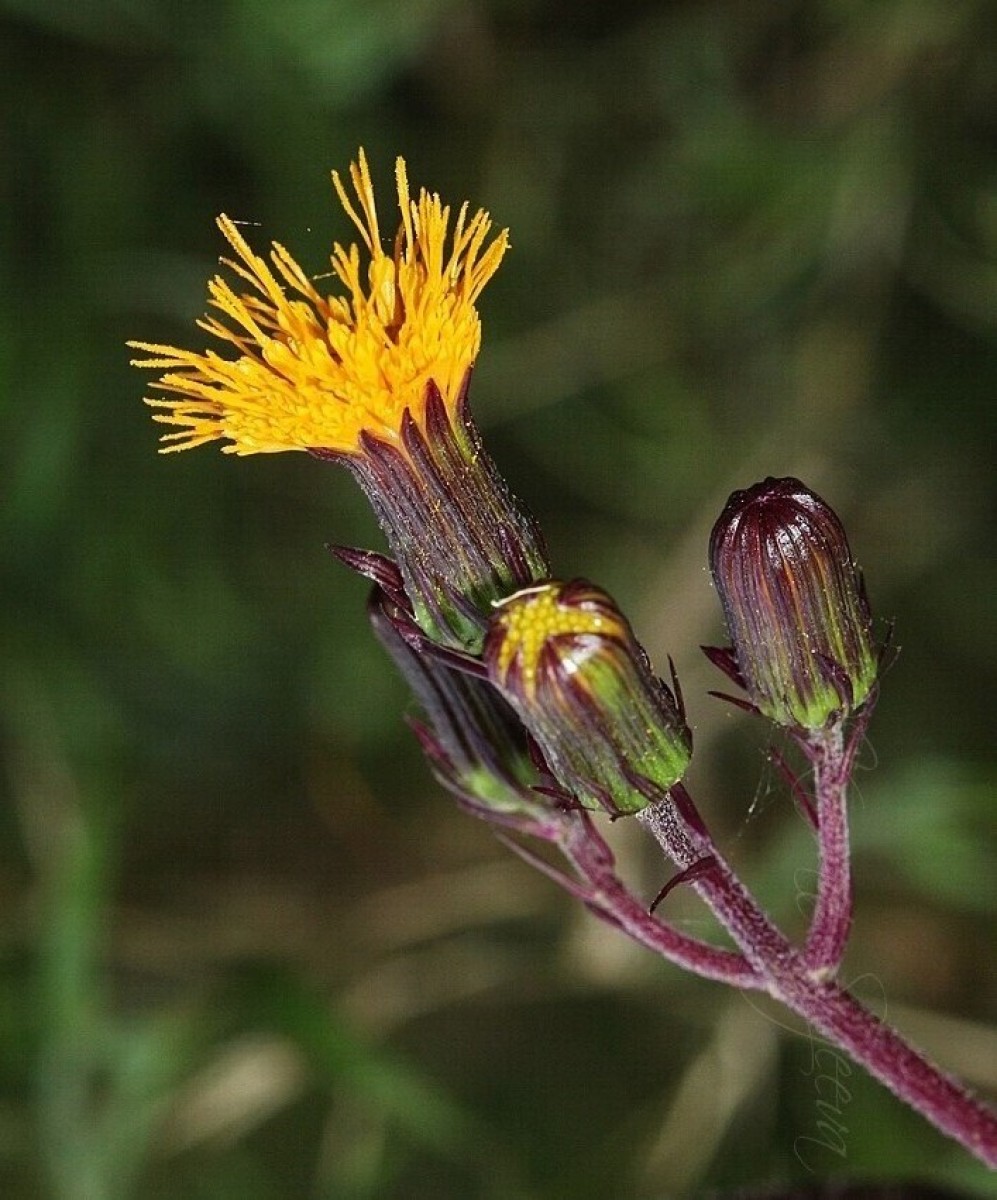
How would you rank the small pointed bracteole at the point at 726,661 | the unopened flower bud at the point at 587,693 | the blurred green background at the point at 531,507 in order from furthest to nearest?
the blurred green background at the point at 531,507 → the small pointed bracteole at the point at 726,661 → the unopened flower bud at the point at 587,693

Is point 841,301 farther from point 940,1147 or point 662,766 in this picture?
point 662,766

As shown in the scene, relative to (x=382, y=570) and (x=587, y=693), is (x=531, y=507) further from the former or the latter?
(x=587, y=693)

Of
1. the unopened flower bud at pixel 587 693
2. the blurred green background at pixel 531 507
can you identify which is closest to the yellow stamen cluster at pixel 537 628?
the unopened flower bud at pixel 587 693

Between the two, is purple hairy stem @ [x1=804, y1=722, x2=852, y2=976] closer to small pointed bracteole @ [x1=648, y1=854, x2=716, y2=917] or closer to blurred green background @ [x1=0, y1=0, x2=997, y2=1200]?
small pointed bracteole @ [x1=648, y1=854, x2=716, y2=917]

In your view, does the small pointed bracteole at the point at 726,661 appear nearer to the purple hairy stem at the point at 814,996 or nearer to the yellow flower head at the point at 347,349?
the purple hairy stem at the point at 814,996

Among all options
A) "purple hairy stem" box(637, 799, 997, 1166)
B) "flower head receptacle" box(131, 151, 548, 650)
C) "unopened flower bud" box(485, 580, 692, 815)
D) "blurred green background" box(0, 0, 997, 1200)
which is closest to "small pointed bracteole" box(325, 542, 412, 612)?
"flower head receptacle" box(131, 151, 548, 650)
